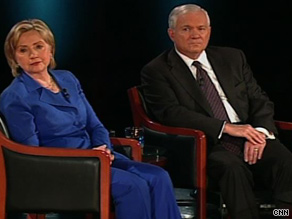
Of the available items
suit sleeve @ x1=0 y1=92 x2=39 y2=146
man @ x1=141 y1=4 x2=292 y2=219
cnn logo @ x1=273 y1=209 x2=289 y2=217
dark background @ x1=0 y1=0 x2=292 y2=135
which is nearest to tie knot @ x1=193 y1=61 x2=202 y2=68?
man @ x1=141 y1=4 x2=292 y2=219

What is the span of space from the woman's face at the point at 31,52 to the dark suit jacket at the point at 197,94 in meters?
0.85

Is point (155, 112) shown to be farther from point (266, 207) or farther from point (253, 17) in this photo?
point (253, 17)

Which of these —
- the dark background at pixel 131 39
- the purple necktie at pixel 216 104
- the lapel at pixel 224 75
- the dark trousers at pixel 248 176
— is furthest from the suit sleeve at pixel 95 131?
the dark background at pixel 131 39

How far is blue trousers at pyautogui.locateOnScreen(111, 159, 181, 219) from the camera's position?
3.20m

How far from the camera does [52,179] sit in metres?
3.14

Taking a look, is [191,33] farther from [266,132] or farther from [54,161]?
[54,161]

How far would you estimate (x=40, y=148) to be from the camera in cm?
312

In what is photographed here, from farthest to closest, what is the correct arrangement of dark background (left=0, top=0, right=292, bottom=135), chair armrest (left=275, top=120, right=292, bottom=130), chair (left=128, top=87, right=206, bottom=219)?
dark background (left=0, top=0, right=292, bottom=135)
chair armrest (left=275, top=120, right=292, bottom=130)
chair (left=128, top=87, right=206, bottom=219)

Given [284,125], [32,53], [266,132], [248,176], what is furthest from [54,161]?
[284,125]

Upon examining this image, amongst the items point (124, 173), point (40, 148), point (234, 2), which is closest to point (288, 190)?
point (124, 173)

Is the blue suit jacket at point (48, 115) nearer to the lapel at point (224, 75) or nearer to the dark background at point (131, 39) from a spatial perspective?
the lapel at point (224, 75)

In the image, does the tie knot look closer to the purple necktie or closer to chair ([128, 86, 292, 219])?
the purple necktie

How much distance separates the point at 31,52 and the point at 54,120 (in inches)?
13.8

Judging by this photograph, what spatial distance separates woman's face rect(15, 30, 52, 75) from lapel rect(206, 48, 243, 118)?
1174 mm
